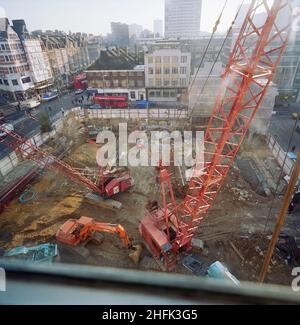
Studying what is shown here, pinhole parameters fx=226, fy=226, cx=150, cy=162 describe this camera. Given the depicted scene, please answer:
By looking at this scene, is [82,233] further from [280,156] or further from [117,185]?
[280,156]

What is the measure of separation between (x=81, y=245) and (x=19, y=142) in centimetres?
862

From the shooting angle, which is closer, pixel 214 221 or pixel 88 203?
pixel 214 221

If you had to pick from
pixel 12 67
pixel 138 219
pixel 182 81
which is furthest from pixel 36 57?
pixel 138 219

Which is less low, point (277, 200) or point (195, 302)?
point (195, 302)

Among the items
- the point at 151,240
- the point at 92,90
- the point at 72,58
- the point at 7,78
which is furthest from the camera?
the point at 72,58

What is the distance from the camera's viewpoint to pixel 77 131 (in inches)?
1000

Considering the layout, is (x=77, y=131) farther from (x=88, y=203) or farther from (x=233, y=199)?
(x=233, y=199)

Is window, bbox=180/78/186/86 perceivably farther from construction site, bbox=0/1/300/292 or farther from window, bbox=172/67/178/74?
construction site, bbox=0/1/300/292

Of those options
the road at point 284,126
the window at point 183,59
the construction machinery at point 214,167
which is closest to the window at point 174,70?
the window at point 183,59

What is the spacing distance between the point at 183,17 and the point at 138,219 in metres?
109

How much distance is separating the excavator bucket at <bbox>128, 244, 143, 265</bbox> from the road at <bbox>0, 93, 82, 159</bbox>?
16540 mm

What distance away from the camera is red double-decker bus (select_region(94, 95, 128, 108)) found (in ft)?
111

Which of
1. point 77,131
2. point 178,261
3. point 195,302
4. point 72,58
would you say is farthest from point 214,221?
point 72,58

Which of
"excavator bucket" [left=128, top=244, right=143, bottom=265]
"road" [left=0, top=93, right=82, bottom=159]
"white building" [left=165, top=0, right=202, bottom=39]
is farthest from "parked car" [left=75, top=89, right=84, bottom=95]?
"white building" [left=165, top=0, right=202, bottom=39]
